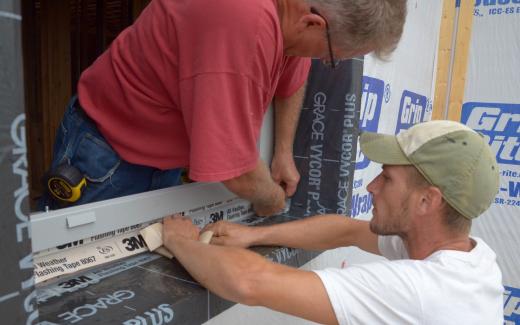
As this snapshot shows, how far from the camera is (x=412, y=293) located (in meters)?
1.02

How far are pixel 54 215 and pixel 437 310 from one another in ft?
3.15

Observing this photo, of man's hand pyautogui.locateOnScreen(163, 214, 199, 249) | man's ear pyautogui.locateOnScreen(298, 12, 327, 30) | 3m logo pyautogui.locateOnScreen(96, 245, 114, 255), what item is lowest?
3m logo pyautogui.locateOnScreen(96, 245, 114, 255)

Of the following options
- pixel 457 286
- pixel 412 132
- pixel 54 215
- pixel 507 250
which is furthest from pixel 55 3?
pixel 507 250

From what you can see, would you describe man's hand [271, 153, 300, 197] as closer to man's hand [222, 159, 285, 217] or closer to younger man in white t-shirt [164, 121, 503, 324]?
man's hand [222, 159, 285, 217]

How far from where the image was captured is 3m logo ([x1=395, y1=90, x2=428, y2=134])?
290 centimetres

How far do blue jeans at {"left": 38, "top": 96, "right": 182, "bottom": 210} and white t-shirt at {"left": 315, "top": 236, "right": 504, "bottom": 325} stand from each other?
69 centimetres

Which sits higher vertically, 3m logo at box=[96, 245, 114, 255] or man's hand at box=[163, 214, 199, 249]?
man's hand at box=[163, 214, 199, 249]

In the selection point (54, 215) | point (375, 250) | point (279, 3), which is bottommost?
point (375, 250)

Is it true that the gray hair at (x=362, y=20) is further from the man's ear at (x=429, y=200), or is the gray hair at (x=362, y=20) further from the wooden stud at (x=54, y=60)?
the wooden stud at (x=54, y=60)

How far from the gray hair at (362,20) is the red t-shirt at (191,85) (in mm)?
156

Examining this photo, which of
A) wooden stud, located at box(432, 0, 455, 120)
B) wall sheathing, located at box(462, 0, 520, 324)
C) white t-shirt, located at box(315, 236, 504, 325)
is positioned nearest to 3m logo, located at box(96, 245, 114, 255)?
white t-shirt, located at box(315, 236, 504, 325)

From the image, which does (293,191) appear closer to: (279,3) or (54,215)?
(279,3)

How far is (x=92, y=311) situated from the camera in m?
0.99

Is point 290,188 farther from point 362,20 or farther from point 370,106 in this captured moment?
point 362,20
